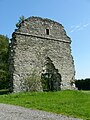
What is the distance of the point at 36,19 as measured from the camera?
989 inches

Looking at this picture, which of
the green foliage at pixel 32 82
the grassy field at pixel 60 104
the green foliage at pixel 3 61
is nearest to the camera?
the grassy field at pixel 60 104

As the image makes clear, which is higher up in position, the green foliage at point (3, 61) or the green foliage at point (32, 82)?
the green foliage at point (3, 61)

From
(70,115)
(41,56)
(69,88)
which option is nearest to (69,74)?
(69,88)

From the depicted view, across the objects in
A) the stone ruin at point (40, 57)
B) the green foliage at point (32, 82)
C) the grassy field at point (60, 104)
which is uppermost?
the stone ruin at point (40, 57)

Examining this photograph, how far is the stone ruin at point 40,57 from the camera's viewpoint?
75.7 ft

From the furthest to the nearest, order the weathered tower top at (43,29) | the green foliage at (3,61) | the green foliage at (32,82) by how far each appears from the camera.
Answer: the green foliage at (3,61)
the weathered tower top at (43,29)
the green foliage at (32,82)

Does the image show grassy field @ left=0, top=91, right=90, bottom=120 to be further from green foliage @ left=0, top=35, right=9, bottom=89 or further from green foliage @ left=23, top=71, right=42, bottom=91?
green foliage @ left=0, top=35, right=9, bottom=89

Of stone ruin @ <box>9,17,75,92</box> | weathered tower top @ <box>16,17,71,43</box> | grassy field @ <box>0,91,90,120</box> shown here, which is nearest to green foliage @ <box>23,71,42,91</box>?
stone ruin @ <box>9,17,75,92</box>

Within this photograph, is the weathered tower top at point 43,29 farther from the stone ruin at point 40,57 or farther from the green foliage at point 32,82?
the green foliage at point 32,82

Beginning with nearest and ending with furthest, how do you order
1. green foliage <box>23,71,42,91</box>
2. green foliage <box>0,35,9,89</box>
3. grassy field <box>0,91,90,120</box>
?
grassy field <box>0,91,90,120</box> → green foliage <box>23,71,42,91</box> → green foliage <box>0,35,9,89</box>

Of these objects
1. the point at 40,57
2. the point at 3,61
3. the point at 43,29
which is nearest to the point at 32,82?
the point at 40,57

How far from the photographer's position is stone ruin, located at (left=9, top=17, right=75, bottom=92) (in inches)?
908

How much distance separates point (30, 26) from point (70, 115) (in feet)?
50.3

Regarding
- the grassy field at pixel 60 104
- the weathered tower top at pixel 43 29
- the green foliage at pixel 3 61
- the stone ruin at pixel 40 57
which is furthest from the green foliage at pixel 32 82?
the green foliage at pixel 3 61
